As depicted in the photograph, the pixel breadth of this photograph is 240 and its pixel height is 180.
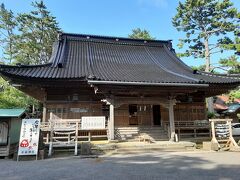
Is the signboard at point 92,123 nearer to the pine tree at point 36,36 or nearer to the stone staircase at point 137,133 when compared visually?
the stone staircase at point 137,133

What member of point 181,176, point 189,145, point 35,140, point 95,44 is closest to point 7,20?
point 95,44

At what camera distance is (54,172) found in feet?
22.3

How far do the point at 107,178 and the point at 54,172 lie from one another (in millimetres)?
1851

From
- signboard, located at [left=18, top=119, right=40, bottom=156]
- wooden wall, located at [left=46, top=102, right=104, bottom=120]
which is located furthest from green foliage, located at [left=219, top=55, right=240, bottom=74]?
signboard, located at [left=18, top=119, right=40, bottom=156]

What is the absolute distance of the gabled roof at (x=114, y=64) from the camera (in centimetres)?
1251

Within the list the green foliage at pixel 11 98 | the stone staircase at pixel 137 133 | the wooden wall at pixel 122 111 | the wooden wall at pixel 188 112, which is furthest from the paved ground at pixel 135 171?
the green foliage at pixel 11 98

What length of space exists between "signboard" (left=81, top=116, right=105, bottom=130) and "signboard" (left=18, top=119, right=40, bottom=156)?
9.10ft

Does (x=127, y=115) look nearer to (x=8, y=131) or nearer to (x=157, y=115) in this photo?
(x=157, y=115)

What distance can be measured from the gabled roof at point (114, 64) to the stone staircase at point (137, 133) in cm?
353

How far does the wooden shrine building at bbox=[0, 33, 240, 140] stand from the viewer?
12.1m

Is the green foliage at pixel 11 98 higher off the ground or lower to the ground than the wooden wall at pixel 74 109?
higher

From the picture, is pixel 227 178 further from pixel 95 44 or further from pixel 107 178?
pixel 95 44

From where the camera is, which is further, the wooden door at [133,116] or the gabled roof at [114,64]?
the wooden door at [133,116]

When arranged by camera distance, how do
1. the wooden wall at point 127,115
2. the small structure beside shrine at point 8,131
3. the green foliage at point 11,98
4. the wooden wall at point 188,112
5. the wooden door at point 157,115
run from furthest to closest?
the green foliage at point 11,98
the wooden door at point 157,115
the wooden wall at point 188,112
the wooden wall at point 127,115
the small structure beside shrine at point 8,131
